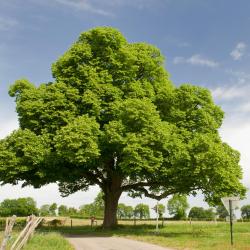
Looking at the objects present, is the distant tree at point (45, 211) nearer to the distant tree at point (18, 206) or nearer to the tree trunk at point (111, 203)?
the distant tree at point (18, 206)

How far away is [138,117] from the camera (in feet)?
111

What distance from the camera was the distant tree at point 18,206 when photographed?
448ft

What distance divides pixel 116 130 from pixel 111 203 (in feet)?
34.8

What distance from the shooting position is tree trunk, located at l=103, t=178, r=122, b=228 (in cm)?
4166

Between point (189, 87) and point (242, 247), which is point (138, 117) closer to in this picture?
point (189, 87)

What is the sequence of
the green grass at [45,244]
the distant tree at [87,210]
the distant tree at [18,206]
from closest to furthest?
the green grass at [45,244], the distant tree at [87,210], the distant tree at [18,206]

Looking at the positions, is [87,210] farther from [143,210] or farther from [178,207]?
[178,207]

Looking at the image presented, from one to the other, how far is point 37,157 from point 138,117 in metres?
9.23

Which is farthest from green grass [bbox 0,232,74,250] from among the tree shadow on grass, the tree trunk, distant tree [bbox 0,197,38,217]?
distant tree [bbox 0,197,38,217]

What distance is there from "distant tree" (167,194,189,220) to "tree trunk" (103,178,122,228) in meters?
48.3

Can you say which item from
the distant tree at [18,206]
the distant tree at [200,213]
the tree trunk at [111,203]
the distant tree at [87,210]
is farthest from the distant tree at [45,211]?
the tree trunk at [111,203]

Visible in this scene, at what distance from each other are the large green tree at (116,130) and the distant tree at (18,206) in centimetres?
9674

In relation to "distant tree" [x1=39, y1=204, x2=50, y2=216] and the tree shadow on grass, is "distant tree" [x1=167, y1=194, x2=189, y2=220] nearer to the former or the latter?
"distant tree" [x1=39, y1=204, x2=50, y2=216]

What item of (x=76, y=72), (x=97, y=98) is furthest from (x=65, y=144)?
(x=76, y=72)
